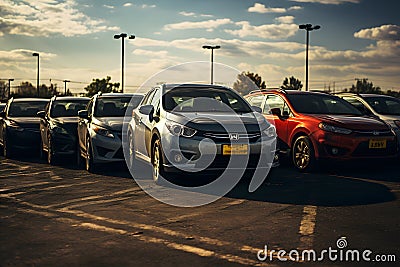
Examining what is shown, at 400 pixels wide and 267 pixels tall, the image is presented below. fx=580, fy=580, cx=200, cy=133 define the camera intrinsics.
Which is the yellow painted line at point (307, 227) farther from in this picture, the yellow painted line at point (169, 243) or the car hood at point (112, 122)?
the car hood at point (112, 122)

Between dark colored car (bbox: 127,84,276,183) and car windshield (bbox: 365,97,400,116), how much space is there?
13.9 ft

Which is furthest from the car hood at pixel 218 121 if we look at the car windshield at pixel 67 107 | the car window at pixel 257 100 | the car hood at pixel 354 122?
the car windshield at pixel 67 107

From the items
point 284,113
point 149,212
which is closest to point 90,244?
point 149,212

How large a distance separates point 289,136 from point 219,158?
10.3 feet

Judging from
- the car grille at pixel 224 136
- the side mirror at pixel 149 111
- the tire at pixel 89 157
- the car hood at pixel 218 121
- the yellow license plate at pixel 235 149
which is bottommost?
the tire at pixel 89 157

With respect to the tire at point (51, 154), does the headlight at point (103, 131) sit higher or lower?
higher

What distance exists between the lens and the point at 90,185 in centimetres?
958

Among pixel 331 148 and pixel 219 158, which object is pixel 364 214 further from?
pixel 331 148

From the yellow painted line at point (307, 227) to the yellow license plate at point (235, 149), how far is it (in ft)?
5.81

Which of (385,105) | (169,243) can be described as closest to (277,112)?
(385,105)

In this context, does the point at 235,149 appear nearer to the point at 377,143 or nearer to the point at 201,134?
the point at 201,134

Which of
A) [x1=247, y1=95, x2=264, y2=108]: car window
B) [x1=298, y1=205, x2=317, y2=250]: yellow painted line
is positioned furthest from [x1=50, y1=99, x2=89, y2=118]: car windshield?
[x1=298, y1=205, x2=317, y2=250]: yellow painted line

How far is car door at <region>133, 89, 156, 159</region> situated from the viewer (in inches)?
402

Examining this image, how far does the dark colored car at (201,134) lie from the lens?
28.8 feet
